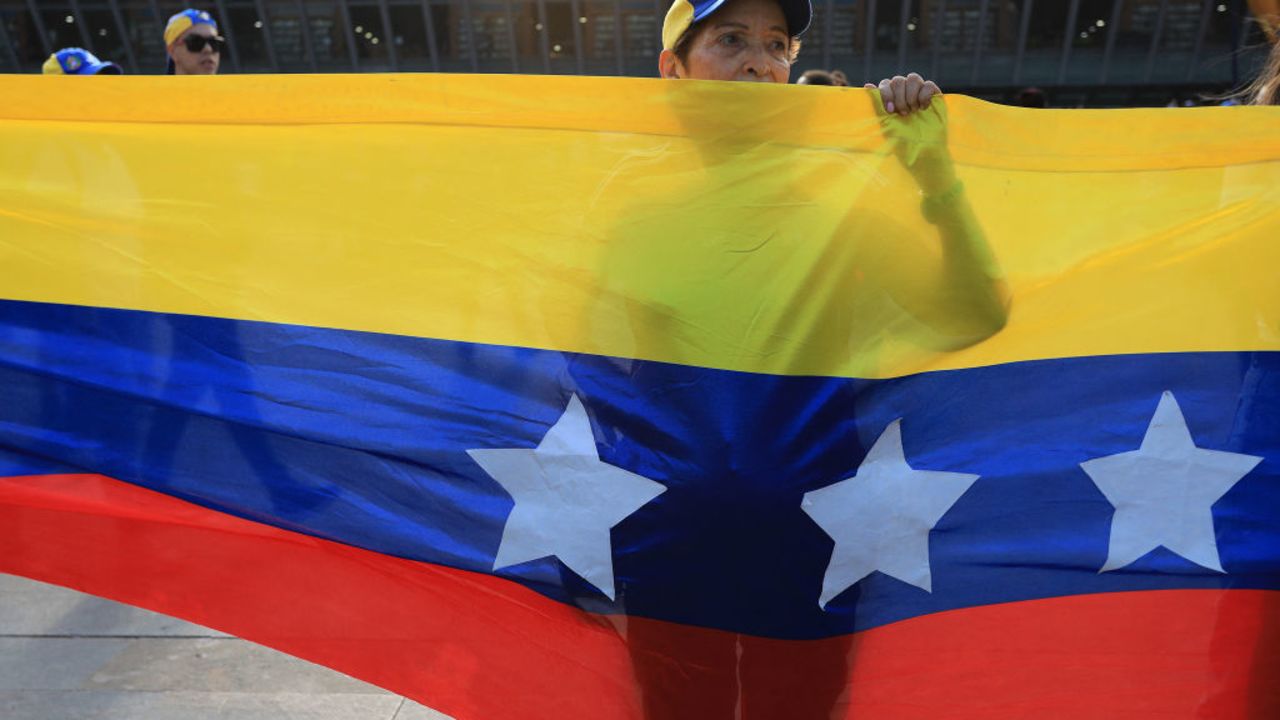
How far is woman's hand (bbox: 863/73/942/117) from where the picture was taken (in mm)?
2500

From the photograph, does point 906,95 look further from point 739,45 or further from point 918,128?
point 739,45

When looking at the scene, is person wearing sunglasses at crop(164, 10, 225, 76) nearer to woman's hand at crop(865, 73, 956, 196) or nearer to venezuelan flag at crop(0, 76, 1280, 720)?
venezuelan flag at crop(0, 76, 1280, 720)

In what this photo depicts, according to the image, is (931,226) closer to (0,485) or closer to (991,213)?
(991,213)

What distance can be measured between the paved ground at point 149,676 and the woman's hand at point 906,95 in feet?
7.39

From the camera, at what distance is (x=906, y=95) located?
8.20ft

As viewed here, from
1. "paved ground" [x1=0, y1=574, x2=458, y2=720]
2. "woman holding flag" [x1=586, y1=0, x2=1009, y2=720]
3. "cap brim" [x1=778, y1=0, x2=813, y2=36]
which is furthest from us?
"paved ground" [x1=0, y1=574, x2=458, y2=720]

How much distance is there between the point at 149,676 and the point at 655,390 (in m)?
2.46

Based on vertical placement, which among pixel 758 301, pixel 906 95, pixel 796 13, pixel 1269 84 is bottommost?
pixel 758 301

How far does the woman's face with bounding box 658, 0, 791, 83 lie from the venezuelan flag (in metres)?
0.13

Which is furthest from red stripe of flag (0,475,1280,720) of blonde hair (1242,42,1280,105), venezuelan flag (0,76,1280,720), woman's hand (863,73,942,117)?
blonde hair (1242,42,1280,105)

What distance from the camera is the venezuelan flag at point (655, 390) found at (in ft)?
7.82

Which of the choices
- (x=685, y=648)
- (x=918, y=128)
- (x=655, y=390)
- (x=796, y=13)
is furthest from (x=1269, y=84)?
(x=685, y=648)

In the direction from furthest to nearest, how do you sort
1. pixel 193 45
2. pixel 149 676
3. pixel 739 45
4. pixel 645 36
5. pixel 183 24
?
1. pixel 645 36
2. pixel 183 24
3. pixel 193 45
4. pixel 149 676
5. pixel 739 45

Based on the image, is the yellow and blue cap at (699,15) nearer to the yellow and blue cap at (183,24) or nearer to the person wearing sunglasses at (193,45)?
the person wearing sunglasses at (193,45)
